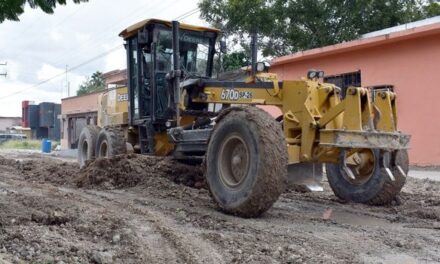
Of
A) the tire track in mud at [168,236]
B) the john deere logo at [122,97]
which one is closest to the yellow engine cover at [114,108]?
the john deere logo at [122,97]

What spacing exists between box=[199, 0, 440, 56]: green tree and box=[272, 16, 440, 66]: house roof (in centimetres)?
298

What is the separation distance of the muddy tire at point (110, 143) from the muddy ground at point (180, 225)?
0.98 m

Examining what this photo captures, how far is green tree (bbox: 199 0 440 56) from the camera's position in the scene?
2392cm

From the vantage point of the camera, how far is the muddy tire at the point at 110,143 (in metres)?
11.5

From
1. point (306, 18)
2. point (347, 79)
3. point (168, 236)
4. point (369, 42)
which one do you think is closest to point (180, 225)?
point (168, 236)

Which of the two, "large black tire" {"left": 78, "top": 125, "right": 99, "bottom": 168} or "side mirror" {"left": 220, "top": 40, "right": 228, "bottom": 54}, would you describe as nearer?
"side mirror" {"left": 220, "top": 40, "right": 228, "bottom": 54}

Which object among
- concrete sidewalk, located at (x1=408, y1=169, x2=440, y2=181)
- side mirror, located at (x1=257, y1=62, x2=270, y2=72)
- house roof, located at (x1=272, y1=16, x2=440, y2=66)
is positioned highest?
house roof, located at (x1=272, y1=16, x2=440, y2=66)

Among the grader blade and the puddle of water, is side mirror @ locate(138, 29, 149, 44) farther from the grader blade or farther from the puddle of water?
the puddle of water

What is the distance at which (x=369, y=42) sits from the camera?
57.6 feet

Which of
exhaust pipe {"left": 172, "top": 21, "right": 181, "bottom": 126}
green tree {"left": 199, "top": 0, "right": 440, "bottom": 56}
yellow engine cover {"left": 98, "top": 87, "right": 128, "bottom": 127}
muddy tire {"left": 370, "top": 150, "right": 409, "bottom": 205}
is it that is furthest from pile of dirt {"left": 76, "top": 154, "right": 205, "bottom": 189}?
green tree {"left": 199, "top": 0, "right": 440, "bottom": 56}

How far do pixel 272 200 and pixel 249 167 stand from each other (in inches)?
20.2

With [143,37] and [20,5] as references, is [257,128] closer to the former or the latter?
[20,5]

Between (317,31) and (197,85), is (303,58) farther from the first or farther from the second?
(197,85)

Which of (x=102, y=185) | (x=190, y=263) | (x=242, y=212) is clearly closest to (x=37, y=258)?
(x=190, y=263)
